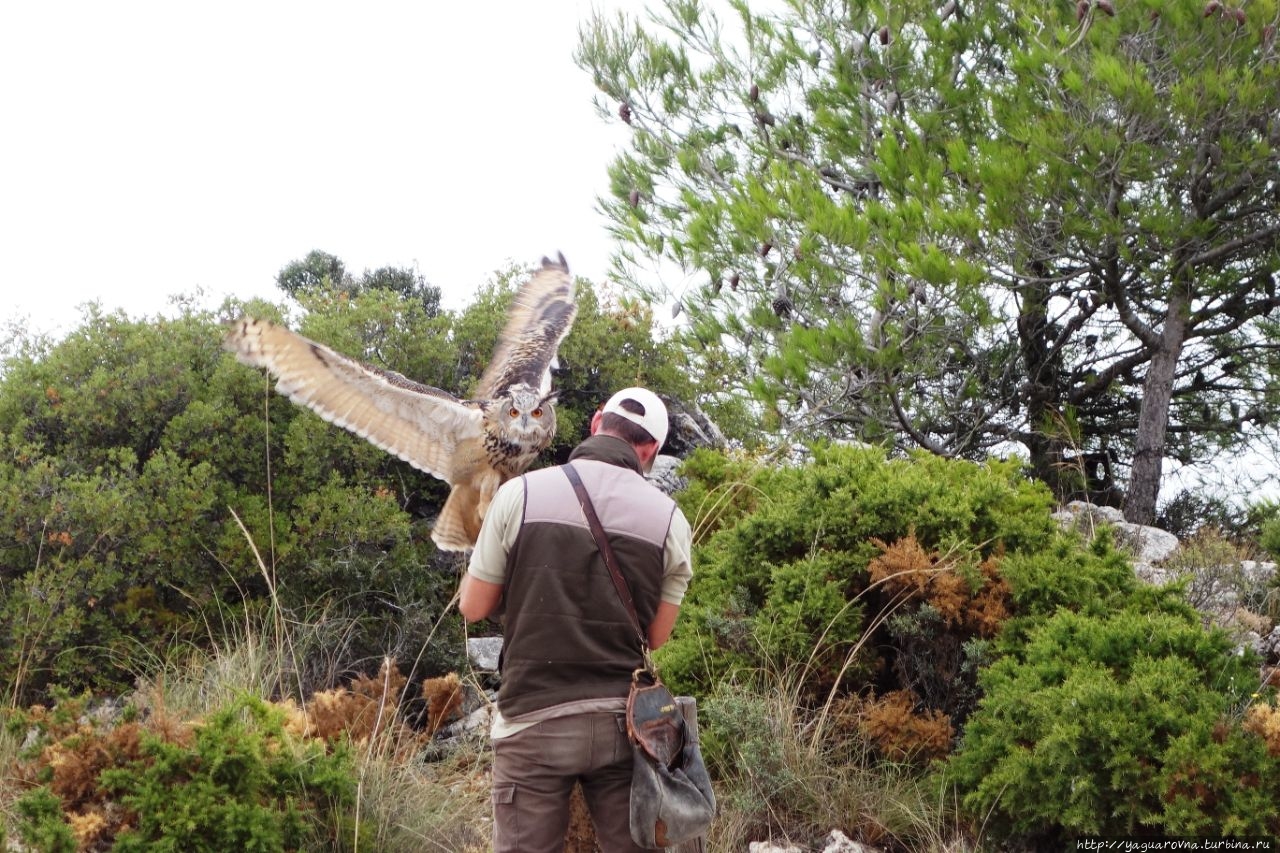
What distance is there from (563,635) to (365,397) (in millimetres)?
2229

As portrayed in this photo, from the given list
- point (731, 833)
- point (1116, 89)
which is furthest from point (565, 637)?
point (1116, 89)

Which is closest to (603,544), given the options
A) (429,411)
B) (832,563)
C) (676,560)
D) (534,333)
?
(676,560)

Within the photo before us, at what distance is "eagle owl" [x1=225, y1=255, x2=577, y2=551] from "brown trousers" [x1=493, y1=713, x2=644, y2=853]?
193 cm

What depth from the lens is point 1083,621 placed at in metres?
4.41

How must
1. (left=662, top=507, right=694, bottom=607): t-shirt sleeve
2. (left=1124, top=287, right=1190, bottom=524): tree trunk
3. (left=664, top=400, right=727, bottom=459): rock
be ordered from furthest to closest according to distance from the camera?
(left=1124, top=287, right=1190, bottom=524): tree trunk → (left=664, top=400, right=727, bottom=459): rock → (left=662, top=507, right=694, bottom=607): t-shirt sleeve

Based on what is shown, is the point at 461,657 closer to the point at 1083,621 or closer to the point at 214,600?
the point at 214,600

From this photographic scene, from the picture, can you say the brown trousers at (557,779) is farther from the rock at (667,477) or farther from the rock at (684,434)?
the rock at (684,434)

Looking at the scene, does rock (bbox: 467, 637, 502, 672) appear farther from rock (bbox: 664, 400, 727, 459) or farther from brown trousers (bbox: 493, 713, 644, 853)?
brown trousers (bbox: 493, 713, 644, 853)

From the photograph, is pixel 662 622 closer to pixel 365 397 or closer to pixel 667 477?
pixel 365 397

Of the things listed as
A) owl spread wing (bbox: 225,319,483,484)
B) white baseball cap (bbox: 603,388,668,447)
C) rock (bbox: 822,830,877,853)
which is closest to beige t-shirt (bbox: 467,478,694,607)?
white baseball cap (bbox: 603,388,668,447)

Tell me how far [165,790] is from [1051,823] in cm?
283

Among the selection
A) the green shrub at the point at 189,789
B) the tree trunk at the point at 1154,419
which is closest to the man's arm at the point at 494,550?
the green shrub at the point at 189,789

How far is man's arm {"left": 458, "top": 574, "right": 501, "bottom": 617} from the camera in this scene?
308cm

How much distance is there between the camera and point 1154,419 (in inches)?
405
